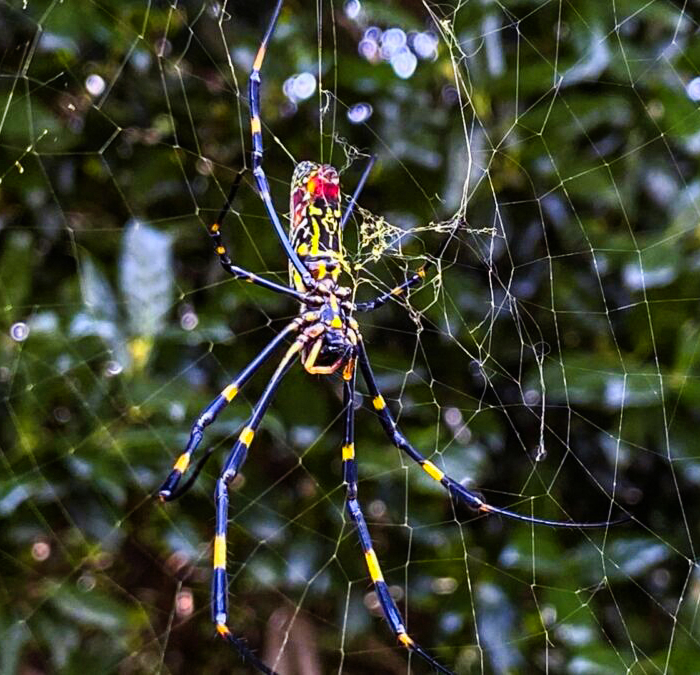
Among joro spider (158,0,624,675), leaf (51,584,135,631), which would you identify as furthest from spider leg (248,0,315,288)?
leaf (51,584,135,631)

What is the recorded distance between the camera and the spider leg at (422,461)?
1.01 meters

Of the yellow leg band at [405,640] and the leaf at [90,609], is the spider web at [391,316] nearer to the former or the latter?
the leaf at [90,609]

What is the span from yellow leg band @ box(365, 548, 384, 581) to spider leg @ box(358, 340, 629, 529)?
0.12 m

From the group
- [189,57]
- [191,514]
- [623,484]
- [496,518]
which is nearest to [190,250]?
[189,57]

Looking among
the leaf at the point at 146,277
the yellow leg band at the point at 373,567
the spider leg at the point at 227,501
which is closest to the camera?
the spider leg at the point at 227,501

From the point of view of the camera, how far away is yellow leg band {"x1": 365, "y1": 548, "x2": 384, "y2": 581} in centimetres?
100

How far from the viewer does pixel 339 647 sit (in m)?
1.29

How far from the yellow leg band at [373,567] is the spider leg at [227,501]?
6.8 inches

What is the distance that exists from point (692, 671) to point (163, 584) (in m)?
0.86

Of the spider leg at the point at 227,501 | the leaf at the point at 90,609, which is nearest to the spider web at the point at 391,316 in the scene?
the leaf at the point at 90,609

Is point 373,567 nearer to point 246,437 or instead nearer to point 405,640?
point 405,640

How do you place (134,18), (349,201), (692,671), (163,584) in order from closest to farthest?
(692,671)
(349,201)
(134,18)
(163,584)

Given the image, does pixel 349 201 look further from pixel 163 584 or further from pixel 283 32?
pixel 163 584

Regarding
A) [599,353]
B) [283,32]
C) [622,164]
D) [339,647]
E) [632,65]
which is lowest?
[339,647]
